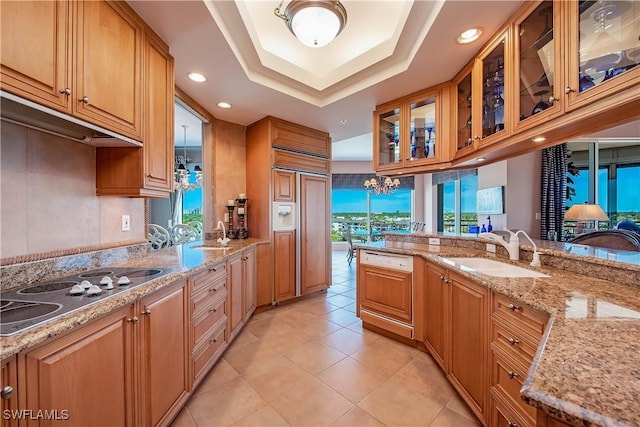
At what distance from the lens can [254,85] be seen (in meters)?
2.52

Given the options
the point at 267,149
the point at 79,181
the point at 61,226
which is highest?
the point at 267,149

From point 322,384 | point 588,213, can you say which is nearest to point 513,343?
point 322,384

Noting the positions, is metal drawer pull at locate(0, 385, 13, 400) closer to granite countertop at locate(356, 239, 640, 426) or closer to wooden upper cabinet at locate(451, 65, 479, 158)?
granite countertop at locate(356, 239, 640, 426)

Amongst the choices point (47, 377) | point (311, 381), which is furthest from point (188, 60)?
point (311, 381)

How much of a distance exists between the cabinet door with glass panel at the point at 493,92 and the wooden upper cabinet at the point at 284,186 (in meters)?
2.19

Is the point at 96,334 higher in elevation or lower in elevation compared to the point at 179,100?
lower

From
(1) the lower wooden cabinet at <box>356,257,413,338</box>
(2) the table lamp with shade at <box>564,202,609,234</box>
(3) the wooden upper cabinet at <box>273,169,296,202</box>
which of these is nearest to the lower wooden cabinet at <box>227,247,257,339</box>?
(3) the wooden upper cabinet at <box>273,169,296,202</box>

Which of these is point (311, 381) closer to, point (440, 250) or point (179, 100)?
point (440, 250)

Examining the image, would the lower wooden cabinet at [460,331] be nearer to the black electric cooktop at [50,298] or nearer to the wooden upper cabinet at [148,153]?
the black electric cooktop at [50,298]

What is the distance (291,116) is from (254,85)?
88 centimetres

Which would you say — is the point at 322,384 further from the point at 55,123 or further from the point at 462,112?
the point at 462,112

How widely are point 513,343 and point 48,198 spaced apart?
8.15ft

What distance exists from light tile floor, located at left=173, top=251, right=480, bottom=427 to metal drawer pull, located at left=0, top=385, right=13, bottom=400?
3.55 feet

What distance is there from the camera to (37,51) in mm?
1073
